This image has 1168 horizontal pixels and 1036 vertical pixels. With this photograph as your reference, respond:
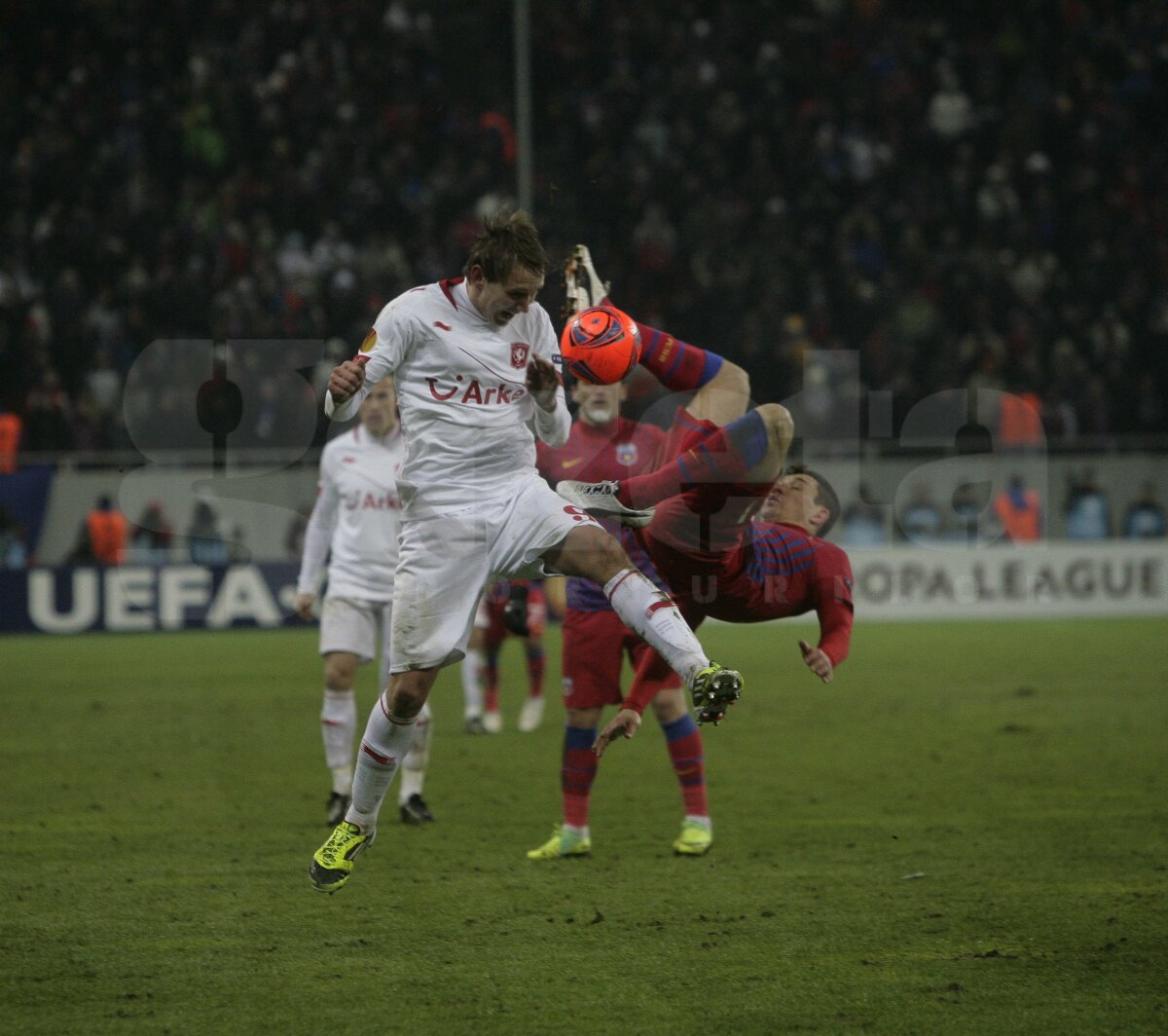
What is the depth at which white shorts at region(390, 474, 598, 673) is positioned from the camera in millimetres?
5695

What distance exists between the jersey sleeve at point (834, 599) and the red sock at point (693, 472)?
2.01 feet

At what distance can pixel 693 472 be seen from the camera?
6.06 meters

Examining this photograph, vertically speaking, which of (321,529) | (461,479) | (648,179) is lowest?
Answer: (321,529)

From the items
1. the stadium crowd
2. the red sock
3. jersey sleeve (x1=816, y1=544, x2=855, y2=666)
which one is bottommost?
jersey sleeve (x1=816, y1=544, x2=855, y2=666)

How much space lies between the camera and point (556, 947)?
5.27 m

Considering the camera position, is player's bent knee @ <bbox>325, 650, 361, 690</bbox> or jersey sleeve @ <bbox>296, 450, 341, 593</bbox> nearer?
player's bent knee @ <bbox>325, 650, 361, 690</bbox>

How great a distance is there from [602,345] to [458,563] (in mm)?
1024

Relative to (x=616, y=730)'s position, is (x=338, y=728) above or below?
below

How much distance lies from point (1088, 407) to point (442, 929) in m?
17.0

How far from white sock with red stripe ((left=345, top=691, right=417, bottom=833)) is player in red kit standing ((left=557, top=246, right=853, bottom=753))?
911 millimetres

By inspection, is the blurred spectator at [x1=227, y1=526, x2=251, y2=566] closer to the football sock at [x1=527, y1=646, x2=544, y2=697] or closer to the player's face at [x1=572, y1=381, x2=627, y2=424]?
the football sock at [x1=527, y1=646, x2=544, y2=697]

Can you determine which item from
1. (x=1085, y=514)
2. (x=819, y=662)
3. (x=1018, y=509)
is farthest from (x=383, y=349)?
(x=1085, y=514)

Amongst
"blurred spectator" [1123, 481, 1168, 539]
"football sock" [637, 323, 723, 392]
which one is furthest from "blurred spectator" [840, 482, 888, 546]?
"football sock" [637, 323, 723, 392]

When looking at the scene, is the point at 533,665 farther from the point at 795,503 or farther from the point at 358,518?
the point at 795,503
